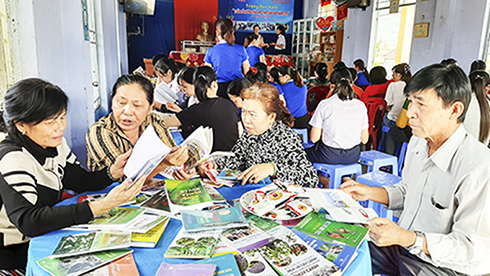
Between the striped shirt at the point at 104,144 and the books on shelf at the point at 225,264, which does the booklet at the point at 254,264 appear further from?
the striped shirt at the point at 104,144

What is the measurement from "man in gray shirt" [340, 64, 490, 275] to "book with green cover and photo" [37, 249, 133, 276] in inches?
35.8

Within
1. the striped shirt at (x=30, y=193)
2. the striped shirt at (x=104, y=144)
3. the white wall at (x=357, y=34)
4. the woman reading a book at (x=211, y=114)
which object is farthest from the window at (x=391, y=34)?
the striped shirt at (x=30, y=193)

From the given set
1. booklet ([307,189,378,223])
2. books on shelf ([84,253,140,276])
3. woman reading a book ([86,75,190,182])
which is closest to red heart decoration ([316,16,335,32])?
woman reading a book ([86,75,190,182])

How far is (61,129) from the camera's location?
134cm

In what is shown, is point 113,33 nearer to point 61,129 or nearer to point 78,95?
point 78,95

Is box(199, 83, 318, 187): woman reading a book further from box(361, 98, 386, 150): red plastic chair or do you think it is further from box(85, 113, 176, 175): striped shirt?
box(361, 98, 386, 150): red plastic chair

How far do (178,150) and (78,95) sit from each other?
3.29 feet

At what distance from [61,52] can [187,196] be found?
4.28ft

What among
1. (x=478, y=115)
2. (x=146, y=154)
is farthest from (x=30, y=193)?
(x=478, y=115)

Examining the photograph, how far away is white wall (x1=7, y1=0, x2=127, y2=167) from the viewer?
1.88 meters

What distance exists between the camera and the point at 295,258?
3.35 ft

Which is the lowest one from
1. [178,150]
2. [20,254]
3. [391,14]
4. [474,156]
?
[20,254]

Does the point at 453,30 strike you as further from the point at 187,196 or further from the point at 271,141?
the point at 187,196

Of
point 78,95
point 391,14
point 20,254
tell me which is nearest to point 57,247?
point 20,254
